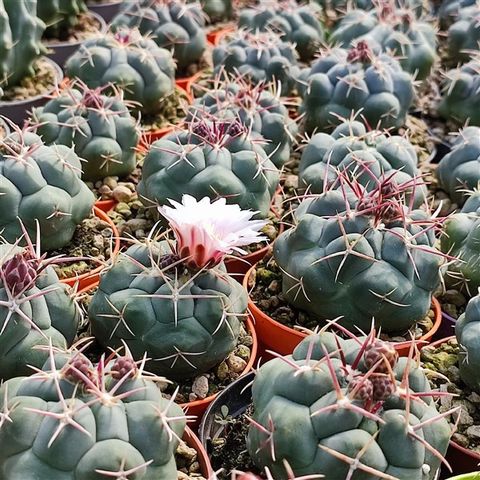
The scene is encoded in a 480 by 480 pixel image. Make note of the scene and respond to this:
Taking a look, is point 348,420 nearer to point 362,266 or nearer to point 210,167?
point 362,266

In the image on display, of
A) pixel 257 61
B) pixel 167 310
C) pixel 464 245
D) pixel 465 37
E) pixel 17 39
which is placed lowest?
pixel 465 37

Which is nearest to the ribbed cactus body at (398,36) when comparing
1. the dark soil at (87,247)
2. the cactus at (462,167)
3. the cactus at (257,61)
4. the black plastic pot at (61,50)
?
the cactus at (257,61)

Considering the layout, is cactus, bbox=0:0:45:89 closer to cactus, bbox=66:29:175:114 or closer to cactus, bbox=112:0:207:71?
cactus, bbox=66:29:175:114

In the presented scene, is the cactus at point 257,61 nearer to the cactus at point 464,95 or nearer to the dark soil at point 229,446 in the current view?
the cactus at point 464,95

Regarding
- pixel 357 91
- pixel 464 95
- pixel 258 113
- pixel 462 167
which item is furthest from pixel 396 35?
pixel 258 113

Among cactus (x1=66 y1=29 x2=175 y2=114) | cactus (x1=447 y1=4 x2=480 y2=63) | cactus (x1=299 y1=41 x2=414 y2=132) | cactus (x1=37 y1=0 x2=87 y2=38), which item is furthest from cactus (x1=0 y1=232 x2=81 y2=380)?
cactus (x1=447 y1=4 x2=480 y2=63)

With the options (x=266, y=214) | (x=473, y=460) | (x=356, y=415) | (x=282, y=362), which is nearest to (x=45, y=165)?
(x=266, y=214)
